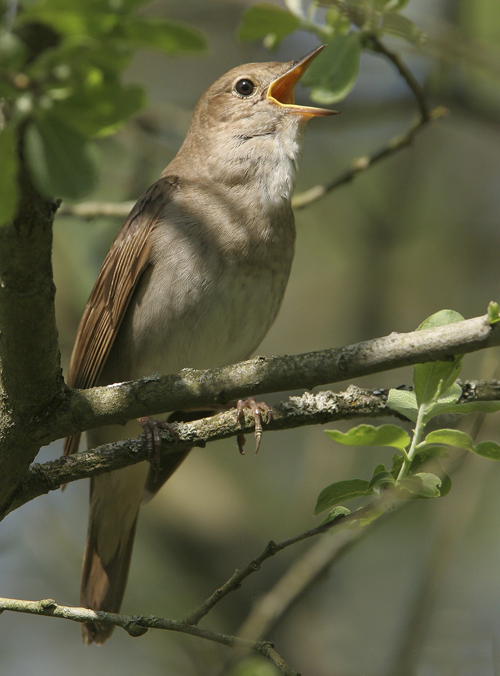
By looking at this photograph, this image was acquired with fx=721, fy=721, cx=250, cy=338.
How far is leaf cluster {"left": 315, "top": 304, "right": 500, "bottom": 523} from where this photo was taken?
6.45 ft

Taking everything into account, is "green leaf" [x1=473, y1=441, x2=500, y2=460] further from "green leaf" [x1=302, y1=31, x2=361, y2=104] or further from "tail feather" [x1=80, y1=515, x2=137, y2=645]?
"tail feather" [x1=80, y1=515, x2=137, y2=645]

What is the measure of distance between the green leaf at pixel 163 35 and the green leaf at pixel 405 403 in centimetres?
123

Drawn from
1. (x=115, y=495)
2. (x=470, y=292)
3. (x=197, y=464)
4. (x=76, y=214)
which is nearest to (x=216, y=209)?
(x=76, y=214)

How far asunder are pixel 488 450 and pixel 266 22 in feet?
5.57

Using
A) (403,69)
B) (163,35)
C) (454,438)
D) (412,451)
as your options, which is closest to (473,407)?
(454,438)

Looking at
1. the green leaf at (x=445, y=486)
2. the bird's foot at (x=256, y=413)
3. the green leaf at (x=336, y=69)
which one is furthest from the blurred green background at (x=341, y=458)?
the green leaf at (x=445, y=486)

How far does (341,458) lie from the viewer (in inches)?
234

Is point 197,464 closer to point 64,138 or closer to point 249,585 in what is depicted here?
point 249,585

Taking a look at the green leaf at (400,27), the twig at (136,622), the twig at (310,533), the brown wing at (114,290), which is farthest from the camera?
the brown wing at (114,290)

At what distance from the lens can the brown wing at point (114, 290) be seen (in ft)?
13.1

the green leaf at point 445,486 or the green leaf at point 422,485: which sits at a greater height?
the green leaf at point 422,485

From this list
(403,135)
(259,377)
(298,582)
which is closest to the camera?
(259,377)

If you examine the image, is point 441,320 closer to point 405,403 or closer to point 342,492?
point 405,403

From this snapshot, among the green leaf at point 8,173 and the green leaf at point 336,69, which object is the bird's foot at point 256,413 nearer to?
the green leaf at point 336,69
